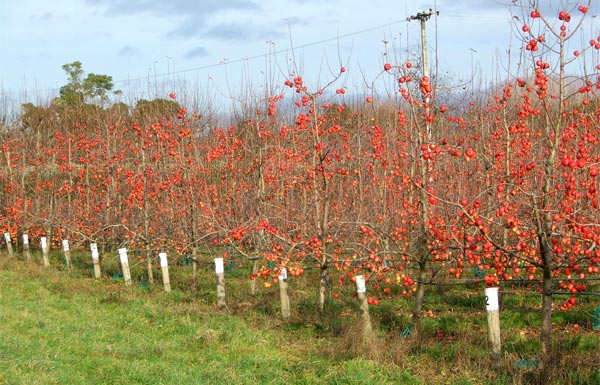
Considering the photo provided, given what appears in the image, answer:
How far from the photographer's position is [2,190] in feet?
60.5

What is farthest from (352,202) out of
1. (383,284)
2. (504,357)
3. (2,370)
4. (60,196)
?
(60,196)

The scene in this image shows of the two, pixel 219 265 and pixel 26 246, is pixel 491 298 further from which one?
pixel 26 246

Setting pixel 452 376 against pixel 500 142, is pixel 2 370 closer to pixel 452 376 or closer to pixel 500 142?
pixel 452 376

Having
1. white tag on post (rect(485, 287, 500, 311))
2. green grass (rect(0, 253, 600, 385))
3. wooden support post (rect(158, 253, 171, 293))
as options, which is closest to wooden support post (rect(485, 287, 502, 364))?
white tag on post (rect(485, 287, 500, 311))

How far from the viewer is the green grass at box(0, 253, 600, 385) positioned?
559 cm

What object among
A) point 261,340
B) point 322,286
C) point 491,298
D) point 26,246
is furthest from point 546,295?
point 26,246

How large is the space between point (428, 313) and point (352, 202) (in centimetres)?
333

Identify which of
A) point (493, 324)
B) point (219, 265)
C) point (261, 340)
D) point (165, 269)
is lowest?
point (261, 340)

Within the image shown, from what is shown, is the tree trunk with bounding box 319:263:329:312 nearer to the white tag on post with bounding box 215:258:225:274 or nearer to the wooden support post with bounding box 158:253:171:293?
the white tag on post with bounding box 215:258:225:274

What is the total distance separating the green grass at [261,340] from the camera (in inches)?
220

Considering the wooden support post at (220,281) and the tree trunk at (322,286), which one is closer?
the tree trunk at (322,286)

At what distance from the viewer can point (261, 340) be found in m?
6.99

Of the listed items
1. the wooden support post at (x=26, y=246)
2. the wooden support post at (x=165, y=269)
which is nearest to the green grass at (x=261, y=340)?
the wooden support post at (x=165, y=269)

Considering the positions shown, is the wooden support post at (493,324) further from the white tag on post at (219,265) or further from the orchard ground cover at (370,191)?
the white tag on post at (219,265)
